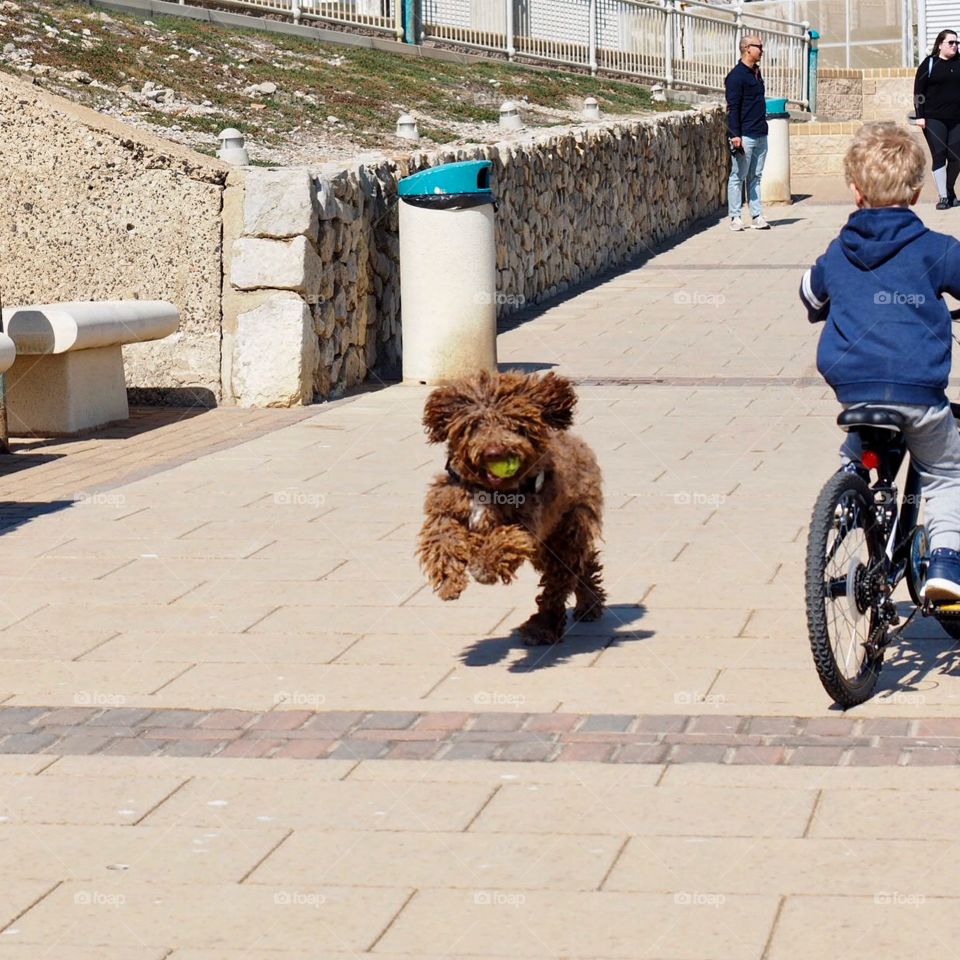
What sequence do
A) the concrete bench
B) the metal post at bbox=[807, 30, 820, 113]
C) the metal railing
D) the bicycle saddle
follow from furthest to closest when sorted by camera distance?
1. the metal post at bbox=[807, 30, 820, 113]
2. the metal railing
3. the concrete bench
4. the bicycle saddle

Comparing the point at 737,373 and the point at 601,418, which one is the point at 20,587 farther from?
the point at 737,373

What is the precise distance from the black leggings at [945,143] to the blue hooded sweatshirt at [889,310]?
52.6 feet

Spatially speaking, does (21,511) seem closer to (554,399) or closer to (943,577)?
(554,399)

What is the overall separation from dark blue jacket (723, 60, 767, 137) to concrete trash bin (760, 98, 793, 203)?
309 cm

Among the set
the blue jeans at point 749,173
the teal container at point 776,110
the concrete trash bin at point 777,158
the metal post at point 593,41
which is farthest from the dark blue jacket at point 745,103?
the metal post at point 593,41

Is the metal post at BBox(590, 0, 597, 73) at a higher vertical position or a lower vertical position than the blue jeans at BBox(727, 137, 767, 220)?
higher

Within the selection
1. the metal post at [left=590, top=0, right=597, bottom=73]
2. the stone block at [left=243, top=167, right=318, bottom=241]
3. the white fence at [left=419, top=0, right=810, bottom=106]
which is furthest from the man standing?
the stone block at [left=243, top=167, right=318, bottom=241]

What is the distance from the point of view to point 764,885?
4.23 meters

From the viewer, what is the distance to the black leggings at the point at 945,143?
68.2ft

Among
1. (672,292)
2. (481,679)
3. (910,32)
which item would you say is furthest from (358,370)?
(910,32)

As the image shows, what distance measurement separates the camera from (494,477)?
18.8 ft

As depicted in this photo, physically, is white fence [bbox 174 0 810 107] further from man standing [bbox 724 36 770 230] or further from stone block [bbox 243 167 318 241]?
stone block [bbox 243 167 318 241]

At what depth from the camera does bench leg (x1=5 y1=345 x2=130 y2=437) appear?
10.9 m

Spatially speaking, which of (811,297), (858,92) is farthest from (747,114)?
(811,297)
